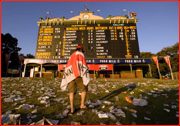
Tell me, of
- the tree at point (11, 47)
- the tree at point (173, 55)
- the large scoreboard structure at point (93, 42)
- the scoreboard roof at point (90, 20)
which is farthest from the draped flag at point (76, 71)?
the tree at point (11, 47)

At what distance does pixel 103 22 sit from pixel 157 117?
22.5 meters

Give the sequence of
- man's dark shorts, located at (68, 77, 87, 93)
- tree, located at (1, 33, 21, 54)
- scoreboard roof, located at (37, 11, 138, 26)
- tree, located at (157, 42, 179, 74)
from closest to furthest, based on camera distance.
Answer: man's dark shorts, located at (68, 77, 87, 93)
scoreboard roof, located at (37, 11, 138, 26)
tree, located at (157, 42, 179, 74)
tree, located at (1, 33, 21, 54)

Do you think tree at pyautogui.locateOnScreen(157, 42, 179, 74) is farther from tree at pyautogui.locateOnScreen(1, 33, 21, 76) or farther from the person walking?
tree at pyautogui.locateOnScreen(1, 33, 21, 76)

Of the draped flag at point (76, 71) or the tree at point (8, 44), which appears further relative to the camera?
the tree at point (8, 44)

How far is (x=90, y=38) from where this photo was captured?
19.9m

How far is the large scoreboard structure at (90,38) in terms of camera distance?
63.1ft

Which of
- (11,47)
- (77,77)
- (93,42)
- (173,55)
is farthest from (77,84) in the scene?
(11,47)

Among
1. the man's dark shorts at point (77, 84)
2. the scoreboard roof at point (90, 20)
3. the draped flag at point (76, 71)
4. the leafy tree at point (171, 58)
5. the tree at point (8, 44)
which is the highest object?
the scoreboard roof at point (90, 20)

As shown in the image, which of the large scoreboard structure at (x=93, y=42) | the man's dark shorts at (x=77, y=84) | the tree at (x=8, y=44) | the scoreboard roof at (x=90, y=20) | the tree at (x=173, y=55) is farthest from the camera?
the tree at (x=8, y=44)

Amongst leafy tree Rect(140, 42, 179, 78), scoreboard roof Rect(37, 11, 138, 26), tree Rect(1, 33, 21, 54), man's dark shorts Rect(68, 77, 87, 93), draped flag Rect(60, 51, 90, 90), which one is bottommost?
man's dark shorts Rect(68, 77, 87, 93)

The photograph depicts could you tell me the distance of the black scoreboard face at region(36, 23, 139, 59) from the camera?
19172 mm

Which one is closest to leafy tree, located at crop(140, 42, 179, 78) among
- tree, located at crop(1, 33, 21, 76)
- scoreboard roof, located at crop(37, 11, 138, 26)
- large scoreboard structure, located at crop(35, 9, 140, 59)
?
large scoreboard structure, located at crop(35, 9, 140, 59)

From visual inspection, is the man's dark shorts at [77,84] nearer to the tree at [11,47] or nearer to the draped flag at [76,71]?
the draped flag at [76,71]

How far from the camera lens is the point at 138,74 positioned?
22.5m
